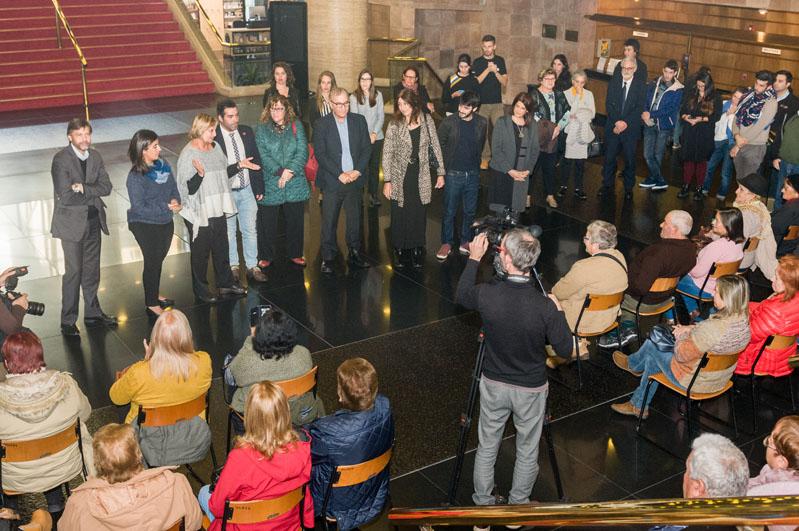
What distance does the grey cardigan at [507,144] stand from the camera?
8.35 metres

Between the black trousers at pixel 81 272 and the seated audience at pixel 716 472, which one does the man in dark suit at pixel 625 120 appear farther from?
the seated audience at pixel 716 472

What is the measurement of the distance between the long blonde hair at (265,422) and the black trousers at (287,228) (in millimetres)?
4330

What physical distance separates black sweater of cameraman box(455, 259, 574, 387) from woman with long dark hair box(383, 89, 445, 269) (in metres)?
3.71

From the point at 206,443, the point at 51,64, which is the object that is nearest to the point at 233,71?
the point at 51,64

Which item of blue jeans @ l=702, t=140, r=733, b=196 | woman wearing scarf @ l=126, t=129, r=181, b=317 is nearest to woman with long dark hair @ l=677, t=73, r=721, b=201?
blue jeans @ l=702, t=140, r=733, b=196

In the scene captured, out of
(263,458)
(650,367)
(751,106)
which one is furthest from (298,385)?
(751,106)

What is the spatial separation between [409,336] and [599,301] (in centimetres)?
176

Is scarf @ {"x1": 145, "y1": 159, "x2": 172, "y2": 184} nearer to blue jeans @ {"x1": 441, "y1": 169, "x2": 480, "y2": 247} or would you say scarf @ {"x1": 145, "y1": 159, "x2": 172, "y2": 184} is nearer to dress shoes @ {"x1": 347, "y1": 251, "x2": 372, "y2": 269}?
dress shoes @ {"x1": 347, "y1": 251, "x2": 372, "y2": 269}

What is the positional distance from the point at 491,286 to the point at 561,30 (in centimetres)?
1237

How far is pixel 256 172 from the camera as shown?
7680mm

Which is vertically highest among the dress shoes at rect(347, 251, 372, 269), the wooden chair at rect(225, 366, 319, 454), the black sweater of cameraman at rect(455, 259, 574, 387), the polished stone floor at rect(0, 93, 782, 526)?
the black sweater of cameraman at rect(455, 259, 574, 387)

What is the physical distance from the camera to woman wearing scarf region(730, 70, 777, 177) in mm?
9617

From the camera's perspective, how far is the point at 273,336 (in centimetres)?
465

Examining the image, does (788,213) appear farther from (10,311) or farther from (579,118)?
(10,311)
